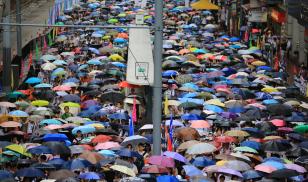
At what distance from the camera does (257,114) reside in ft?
85.3

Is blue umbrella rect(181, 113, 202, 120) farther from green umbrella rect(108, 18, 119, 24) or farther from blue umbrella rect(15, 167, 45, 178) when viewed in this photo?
green umbrella rect(108, 18, 119, 24)

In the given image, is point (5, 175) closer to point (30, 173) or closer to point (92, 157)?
point (30, 173)

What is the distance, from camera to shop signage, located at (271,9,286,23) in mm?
55094

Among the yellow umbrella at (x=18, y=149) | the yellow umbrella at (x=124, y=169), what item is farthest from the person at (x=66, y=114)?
the yellow umbrella at (x=124, y=169)

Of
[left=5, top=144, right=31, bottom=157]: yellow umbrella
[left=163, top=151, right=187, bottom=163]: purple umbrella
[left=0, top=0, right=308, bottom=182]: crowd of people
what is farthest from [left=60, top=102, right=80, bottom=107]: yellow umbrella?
[left=163, top=151, right=187, bottom=163]: purple umbrella

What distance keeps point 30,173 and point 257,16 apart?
137 feet

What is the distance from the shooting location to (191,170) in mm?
19109

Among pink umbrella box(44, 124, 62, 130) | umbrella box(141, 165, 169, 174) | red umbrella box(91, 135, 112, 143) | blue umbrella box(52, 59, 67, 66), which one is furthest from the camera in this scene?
blue umbrella box(52, 59, 67, 66)

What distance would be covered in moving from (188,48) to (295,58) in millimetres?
6443

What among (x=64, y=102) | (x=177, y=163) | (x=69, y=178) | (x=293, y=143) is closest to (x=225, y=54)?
(x=64, y=102)

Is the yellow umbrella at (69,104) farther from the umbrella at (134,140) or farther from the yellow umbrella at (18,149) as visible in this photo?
the yellow umbrella at (18,149)

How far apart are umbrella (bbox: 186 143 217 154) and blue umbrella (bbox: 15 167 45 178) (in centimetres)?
400

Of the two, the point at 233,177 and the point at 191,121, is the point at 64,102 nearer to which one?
the point at 191,121

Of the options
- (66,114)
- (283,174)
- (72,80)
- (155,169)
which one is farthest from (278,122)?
(72,80)
